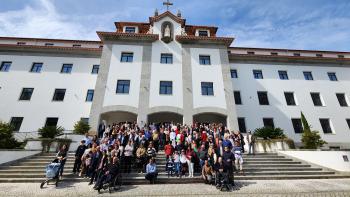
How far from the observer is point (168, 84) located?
67.8 feet

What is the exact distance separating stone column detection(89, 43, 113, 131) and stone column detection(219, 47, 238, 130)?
12.7 meters

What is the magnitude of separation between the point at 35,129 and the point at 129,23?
641 inches

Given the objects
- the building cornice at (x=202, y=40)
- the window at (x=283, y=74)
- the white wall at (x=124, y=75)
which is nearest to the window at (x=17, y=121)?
the white wall at (x=124, y=75)

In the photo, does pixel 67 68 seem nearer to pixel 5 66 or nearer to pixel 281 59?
pixel 5 66

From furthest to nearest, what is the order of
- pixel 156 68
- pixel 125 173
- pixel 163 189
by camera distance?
1. pixel 156 68
2. pixel 125 173
3. pixel 163 189

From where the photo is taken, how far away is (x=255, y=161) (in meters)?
12.6

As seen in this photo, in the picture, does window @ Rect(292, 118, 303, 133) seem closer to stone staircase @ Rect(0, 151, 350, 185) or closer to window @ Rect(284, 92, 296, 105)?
window @ Rect(284, 92, 296, 105)

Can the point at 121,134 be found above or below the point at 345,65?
below

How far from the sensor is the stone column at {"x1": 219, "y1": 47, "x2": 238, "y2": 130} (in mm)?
19281

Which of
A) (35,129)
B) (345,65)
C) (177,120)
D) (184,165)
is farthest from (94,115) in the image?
(345,65)

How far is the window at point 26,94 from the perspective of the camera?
21.1 metres

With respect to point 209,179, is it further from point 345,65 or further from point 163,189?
point 345,65

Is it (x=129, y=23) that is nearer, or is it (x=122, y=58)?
(x=122, y=58)

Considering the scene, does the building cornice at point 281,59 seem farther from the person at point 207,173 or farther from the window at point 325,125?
the person at point 207,173
